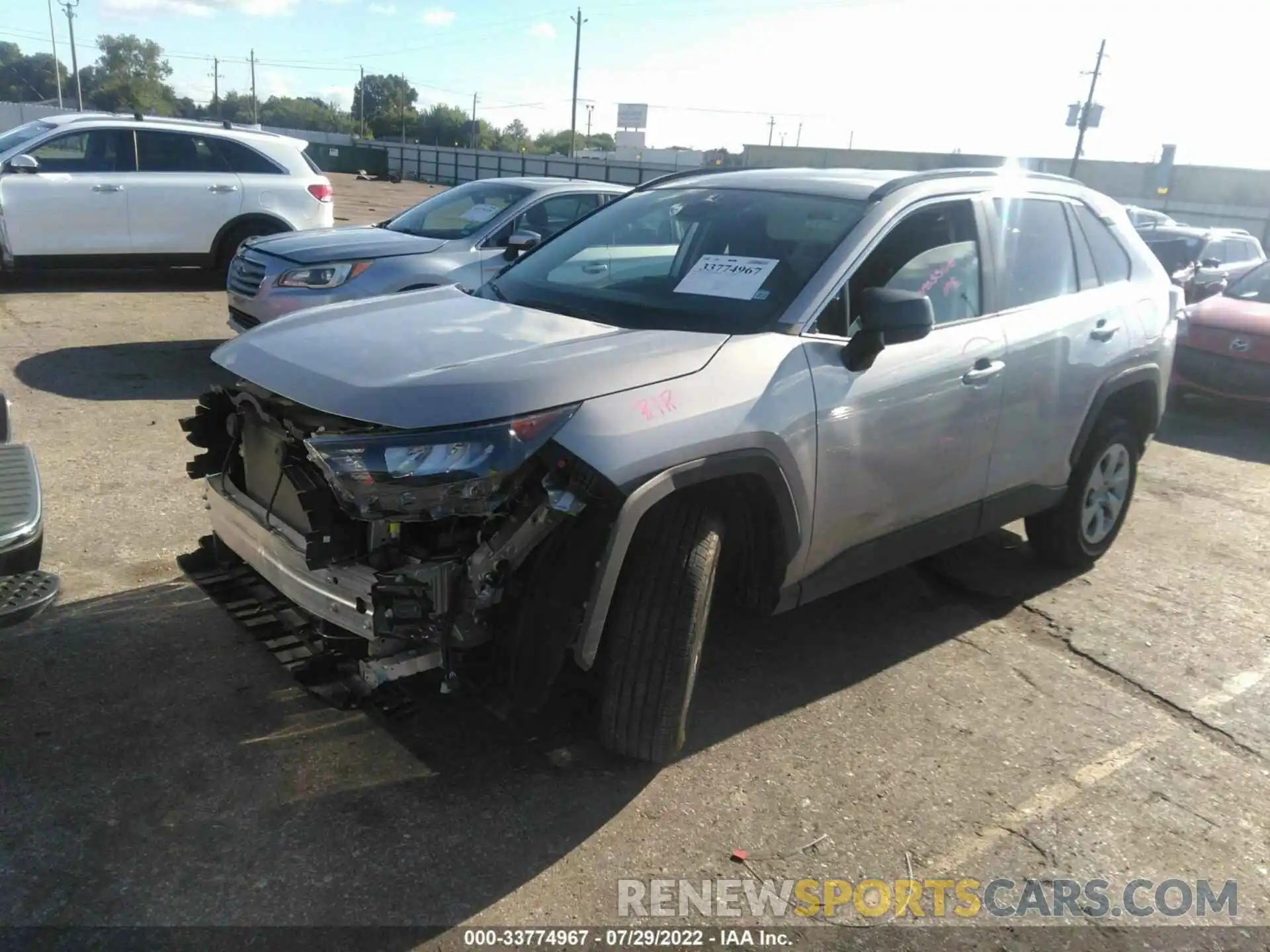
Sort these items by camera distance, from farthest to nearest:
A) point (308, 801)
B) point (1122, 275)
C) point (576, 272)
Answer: point (1122, 275)
point (576, 272)
point (308, 801)

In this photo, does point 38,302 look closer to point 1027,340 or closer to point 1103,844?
point 1027,340

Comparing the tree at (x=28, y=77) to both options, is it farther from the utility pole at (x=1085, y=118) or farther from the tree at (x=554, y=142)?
the utility pole at (x=1085, y=118)

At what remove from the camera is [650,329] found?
3330mm

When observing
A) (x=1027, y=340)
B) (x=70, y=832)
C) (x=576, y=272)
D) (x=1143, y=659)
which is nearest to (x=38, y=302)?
(x=576, y=272)

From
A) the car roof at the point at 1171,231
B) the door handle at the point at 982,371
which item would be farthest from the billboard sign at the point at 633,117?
the door handle at the point at 982,371

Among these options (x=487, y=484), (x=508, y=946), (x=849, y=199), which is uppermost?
(x=849, y=199)

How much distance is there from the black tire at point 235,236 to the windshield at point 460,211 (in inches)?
131

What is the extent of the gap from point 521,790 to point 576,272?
207cm

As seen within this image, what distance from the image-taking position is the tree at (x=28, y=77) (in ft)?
348

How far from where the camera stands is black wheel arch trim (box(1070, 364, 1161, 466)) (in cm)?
457

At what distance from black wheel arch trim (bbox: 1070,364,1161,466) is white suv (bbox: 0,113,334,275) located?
30.5 ft

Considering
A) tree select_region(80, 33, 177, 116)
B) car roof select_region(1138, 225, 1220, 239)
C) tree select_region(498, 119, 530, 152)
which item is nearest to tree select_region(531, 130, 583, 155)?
tree select_region(498, 119, 530, 152)

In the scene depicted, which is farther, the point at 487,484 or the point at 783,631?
the point at 783,631

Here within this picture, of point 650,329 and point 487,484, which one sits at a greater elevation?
point 650,329
